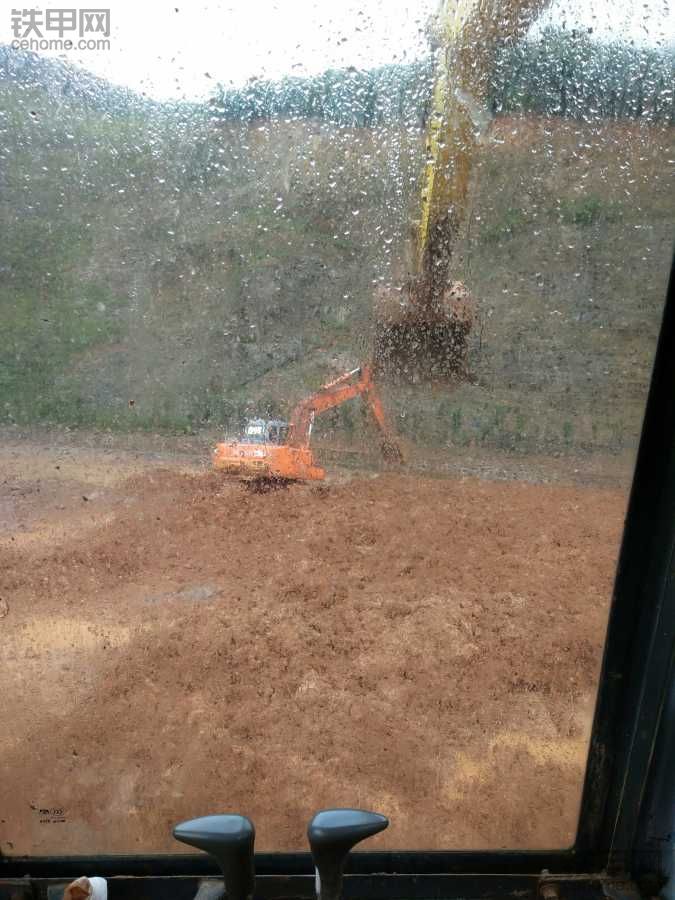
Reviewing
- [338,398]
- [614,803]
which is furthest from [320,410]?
[614,803]

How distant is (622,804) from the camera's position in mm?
864

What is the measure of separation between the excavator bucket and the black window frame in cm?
25

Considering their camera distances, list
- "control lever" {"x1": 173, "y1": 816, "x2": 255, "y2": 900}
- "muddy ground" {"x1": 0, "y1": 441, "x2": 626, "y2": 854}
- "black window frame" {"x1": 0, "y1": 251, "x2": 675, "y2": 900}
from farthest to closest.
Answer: "muddy ground" {"x1": 0, "y1": 441, "x2": 626, "y2": 854} < "black window frame" {"x1": 0, "y1": 251, "x2": 675, "y2": 900} < "control lever" {"x1": 173, "y1": 816, "x2": 255, "y2": 900}

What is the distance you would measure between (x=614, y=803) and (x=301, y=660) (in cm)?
50

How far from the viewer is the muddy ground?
0.90m

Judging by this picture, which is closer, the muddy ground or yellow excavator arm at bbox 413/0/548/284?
yellow excavator arm at bbox 413/0/548/284

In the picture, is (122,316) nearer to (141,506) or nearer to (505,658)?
(141,506)

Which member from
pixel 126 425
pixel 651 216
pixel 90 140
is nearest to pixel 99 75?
pixel 90 140

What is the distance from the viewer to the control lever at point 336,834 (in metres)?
0.66

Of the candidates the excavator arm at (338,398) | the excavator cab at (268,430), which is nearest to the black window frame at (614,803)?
the excavator arm at (338,398)

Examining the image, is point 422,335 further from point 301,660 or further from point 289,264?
point 301,660

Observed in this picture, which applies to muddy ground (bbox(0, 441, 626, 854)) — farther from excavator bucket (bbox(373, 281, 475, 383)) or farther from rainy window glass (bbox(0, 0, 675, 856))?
excavator bucket (bbox(373, 281, 475, 383))

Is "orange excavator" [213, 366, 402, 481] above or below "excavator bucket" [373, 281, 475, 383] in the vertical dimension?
below

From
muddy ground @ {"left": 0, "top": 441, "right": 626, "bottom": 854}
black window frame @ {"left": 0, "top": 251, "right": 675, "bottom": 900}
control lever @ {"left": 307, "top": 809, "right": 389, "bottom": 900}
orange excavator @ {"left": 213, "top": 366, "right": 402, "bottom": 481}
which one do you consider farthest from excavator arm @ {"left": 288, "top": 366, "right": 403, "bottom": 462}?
control lever @ {"left": 307, "top": 809, "right": 389, "bottom": 900}
